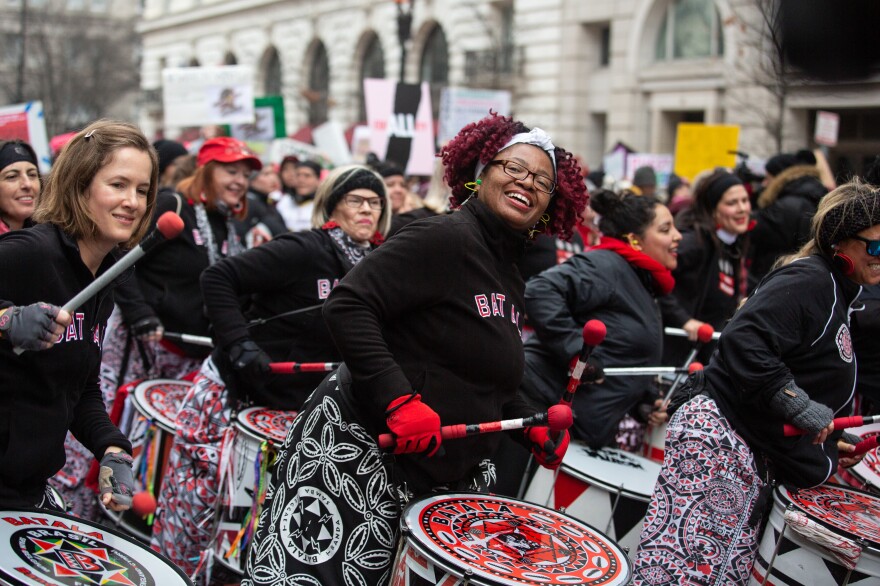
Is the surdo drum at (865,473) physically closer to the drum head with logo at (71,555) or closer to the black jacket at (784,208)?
the black jacket at (784,208)

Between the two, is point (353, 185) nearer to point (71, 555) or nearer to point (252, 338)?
point (252, 338)

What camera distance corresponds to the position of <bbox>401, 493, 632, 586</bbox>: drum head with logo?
2736 mm

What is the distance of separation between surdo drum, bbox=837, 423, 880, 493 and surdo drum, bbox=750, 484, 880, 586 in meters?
0.44

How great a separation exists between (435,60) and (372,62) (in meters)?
3.71

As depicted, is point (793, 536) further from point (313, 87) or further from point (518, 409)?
point (313, 87)

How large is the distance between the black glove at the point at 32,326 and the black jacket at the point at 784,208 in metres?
5.69

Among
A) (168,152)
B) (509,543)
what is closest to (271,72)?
(168,152)

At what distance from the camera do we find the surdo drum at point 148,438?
5.00 metres

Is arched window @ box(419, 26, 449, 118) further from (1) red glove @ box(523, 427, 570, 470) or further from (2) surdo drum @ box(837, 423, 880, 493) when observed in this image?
(1) red glove @ box(523, 427, 570, 470)

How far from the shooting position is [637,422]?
5.26 meters

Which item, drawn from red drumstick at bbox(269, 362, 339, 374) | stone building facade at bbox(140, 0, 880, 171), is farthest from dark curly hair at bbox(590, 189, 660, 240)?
stone building facade at bbox(140, 0, 880, 171)

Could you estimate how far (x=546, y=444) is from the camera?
11.0 ft

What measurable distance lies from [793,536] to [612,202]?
2149 millimetres

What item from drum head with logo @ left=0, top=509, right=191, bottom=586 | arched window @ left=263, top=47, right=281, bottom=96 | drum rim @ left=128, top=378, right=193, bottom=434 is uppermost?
arched window @ left=263, top=47, right=281, bottom=96
